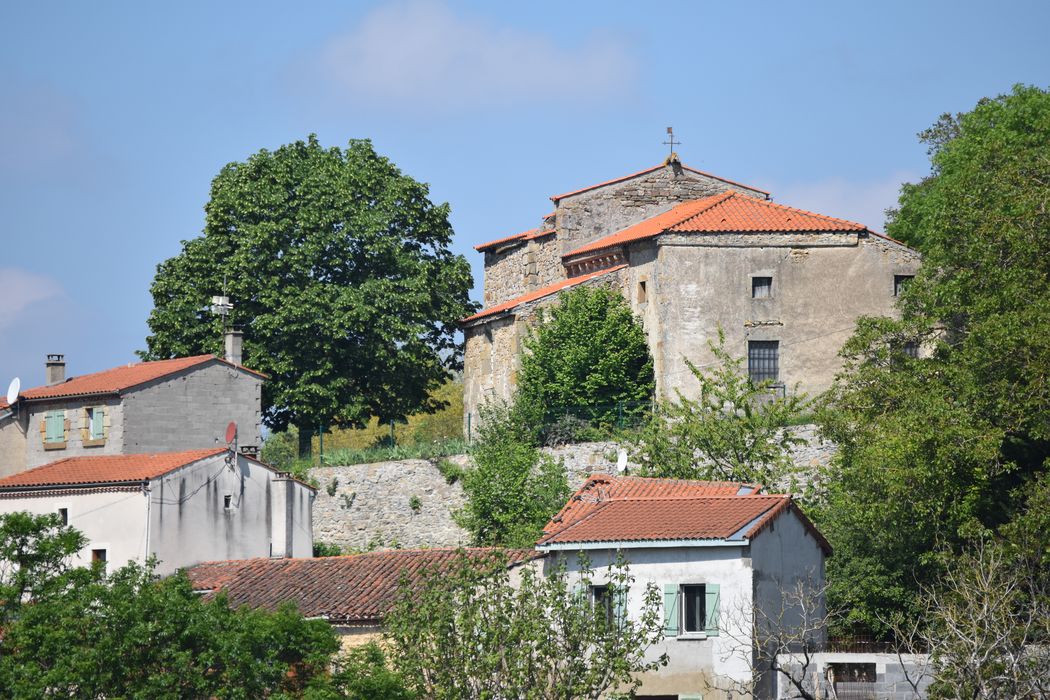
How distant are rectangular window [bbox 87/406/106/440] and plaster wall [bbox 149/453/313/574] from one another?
→ 6.85 meters

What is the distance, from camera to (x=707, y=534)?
3356 centimetres

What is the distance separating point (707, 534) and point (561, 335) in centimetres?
1783

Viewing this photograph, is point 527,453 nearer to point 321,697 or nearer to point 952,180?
point 952,180

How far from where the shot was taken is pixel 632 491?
38594 millimetres

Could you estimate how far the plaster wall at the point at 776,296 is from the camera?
4941 centimetres

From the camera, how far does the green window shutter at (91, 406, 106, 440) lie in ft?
160

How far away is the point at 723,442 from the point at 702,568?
909 centimetres

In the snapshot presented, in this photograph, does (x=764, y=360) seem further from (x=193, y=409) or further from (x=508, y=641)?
(x=508, y=641)

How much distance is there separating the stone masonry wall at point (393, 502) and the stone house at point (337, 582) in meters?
9.64

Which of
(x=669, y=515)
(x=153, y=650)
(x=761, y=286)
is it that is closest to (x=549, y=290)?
(x=761, y=286)

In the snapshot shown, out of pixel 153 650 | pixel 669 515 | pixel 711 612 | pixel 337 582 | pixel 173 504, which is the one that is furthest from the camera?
pixel 173 504

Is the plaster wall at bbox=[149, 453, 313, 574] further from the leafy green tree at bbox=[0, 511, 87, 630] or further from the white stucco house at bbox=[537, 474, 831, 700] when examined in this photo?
the white stucco house at bbox=[537, 474, 831, 700]

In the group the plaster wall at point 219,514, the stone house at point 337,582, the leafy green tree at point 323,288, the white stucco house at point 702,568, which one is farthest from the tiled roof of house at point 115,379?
the white stucco house at point 702,568

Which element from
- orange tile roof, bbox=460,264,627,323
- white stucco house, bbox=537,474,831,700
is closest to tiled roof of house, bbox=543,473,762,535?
white stucco house, bbox=537,474,831,700
